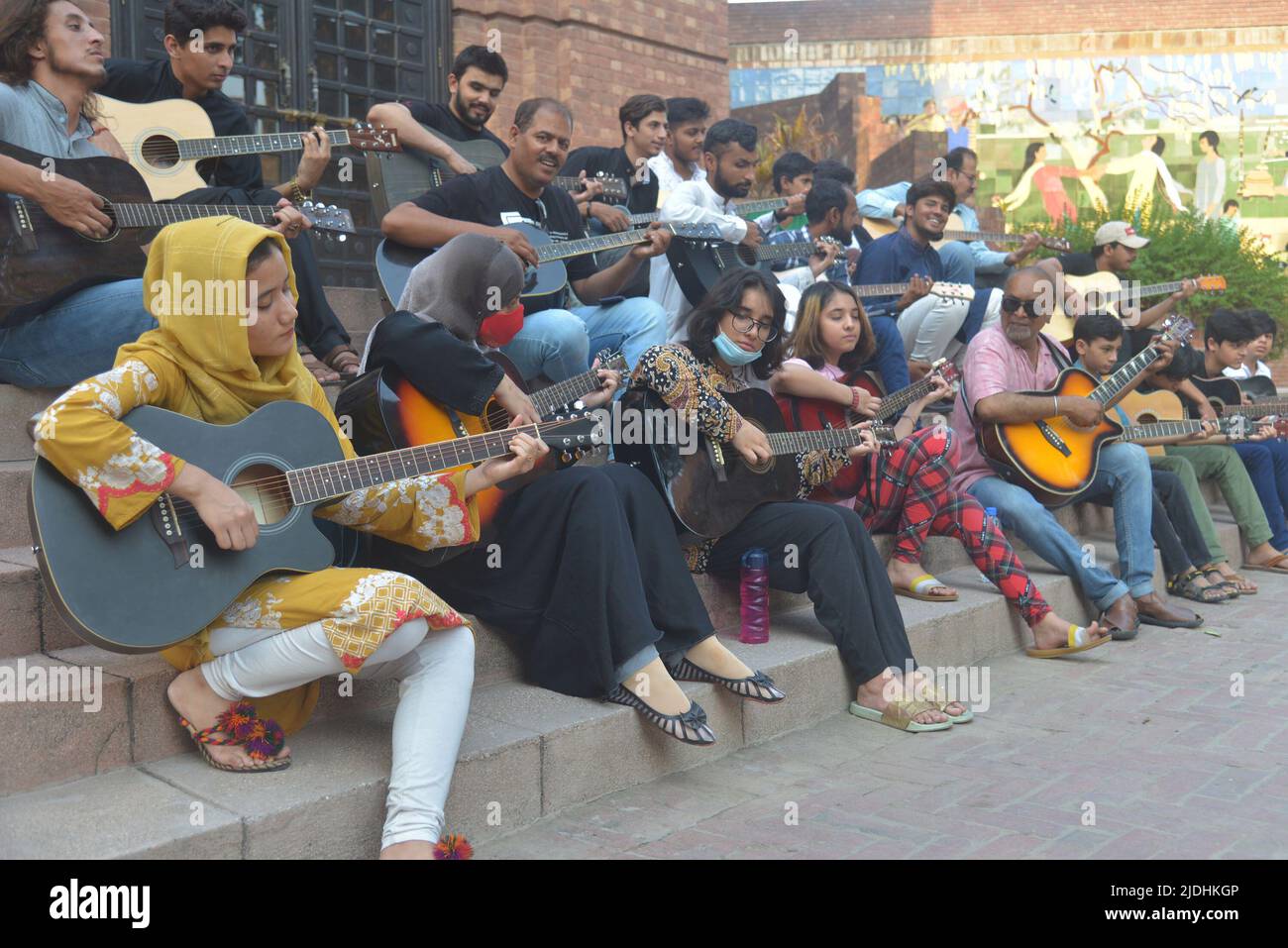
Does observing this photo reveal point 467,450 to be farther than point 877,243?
No

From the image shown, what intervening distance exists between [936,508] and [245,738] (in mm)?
3488

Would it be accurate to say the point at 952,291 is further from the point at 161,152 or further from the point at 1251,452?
the point at 161,152

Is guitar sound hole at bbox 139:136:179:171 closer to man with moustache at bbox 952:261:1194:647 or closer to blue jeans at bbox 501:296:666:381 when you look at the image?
blue jeans at bbox 501:296:666:381

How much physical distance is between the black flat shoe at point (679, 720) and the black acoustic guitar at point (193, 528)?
0.92 metres

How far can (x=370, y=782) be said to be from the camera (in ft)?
9.48

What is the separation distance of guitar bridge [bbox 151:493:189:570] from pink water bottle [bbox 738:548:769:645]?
232 centimetres

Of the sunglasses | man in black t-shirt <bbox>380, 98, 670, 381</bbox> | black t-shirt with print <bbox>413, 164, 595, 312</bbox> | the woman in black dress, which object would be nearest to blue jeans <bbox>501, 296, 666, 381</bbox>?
man in black t-shirt <bbox>380, 98, 670, 381</bbox>

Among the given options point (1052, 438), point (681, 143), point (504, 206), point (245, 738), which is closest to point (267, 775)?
point (245, 738)

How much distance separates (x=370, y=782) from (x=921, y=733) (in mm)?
2174

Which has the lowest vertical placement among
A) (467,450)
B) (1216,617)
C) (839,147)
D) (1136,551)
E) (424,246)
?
(1216,617)

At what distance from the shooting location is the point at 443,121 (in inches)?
247
